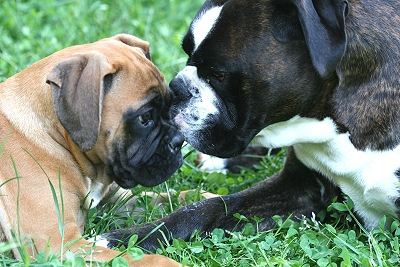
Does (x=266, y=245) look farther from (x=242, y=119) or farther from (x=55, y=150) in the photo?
(x=55, y=150)

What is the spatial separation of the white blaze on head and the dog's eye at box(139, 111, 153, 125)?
372 mm

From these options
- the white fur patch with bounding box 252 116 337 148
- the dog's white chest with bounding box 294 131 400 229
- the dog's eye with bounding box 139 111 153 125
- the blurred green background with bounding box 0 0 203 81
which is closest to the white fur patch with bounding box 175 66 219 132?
the dog's eye with bounding box 139 111 153 125

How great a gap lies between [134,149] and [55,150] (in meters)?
0.36

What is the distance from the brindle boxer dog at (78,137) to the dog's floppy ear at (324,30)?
2.57 feet

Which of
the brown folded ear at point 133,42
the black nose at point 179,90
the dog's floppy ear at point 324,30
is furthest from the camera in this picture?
the brown folded ear at point 133,42

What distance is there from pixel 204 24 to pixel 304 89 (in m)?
0.53

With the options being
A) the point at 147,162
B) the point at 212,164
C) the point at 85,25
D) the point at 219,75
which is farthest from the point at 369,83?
the point at 85,25

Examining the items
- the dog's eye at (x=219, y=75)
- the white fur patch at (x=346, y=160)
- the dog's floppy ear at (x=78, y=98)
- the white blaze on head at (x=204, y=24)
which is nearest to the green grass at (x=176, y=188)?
the white fur patch at (x=346, y=160)

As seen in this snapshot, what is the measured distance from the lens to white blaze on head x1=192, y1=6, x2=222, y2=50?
3.18 m

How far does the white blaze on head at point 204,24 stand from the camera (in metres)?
3.18

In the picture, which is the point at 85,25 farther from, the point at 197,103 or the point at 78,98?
the point at 78,98

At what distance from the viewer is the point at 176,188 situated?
165 inches

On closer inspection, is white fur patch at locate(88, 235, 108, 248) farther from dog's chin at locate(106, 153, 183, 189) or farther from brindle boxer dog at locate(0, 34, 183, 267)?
dog's chin at locate(106, 153, 183, 189)

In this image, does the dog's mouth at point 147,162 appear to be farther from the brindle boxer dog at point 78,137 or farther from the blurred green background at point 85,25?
the blurred green background at point 85,25
